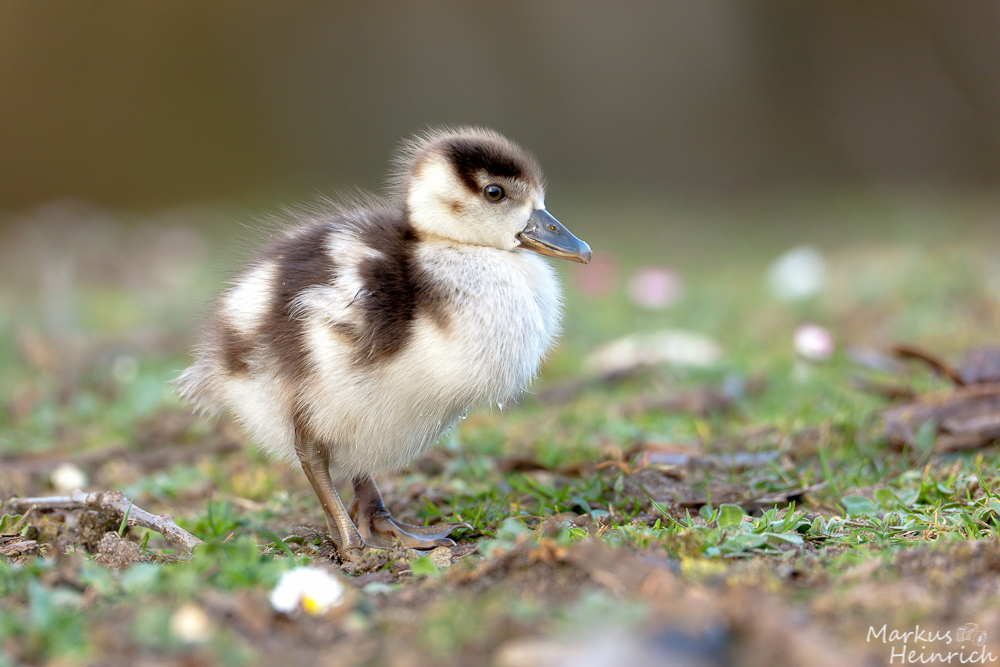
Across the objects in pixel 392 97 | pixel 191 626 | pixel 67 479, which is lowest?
pixel 67 479

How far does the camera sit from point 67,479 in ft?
13.5

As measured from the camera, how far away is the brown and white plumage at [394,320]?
294cm

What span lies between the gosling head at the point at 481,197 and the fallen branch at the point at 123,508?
4.16 feet

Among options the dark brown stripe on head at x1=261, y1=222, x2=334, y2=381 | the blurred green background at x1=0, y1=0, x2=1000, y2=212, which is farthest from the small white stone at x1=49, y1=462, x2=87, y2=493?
the blurred green background at x1=0, y1=0, x2=1000, y2=212

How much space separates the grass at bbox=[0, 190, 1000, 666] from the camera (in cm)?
204

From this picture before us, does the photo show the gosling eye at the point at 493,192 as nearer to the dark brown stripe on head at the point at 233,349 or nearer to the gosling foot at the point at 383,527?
the dark brown stripe on head at the point at 233,349

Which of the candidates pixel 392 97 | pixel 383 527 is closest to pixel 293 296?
pixel 383 527

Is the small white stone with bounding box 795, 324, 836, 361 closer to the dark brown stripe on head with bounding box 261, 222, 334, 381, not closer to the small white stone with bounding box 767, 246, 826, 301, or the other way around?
the small white stone with bounding box 767, 246, 826, 301

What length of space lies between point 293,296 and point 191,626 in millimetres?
1281

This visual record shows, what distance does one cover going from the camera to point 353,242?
3123mm

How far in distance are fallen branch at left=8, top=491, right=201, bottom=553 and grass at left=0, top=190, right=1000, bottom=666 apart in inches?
2.8

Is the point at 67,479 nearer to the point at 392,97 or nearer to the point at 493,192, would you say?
the point at 493,192

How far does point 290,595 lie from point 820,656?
1.20m

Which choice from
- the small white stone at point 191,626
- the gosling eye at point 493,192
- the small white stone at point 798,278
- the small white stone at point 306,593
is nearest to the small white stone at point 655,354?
the small white stone at point 798,278
